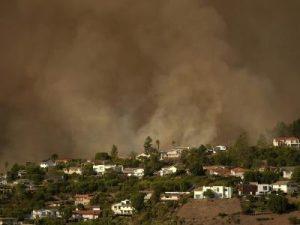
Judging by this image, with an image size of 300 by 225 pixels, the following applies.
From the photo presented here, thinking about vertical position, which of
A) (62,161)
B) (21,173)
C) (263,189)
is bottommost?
(263,189)

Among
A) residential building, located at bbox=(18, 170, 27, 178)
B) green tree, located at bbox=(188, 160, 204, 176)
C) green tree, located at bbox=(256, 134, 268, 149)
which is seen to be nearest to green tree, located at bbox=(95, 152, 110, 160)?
residential building, located at bbox=(18, 170, 27, 178)

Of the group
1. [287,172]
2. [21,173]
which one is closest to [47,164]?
[21,173]

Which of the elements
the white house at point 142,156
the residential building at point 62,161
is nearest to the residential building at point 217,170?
the white house at point 142,156

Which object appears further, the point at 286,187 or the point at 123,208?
the point at 286,187

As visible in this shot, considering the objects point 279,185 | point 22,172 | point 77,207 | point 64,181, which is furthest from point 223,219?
point 22,172

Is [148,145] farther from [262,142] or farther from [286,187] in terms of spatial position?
[286,187]

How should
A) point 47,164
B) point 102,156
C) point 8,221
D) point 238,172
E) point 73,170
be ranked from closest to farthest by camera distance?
1. point 8,221
2. point 238,172
3. point 73,170
4. point 102,156
5. point 47,164

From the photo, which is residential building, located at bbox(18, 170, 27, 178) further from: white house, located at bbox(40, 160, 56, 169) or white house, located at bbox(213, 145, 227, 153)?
white house, located at bbox(213, 145, 227, 153)
